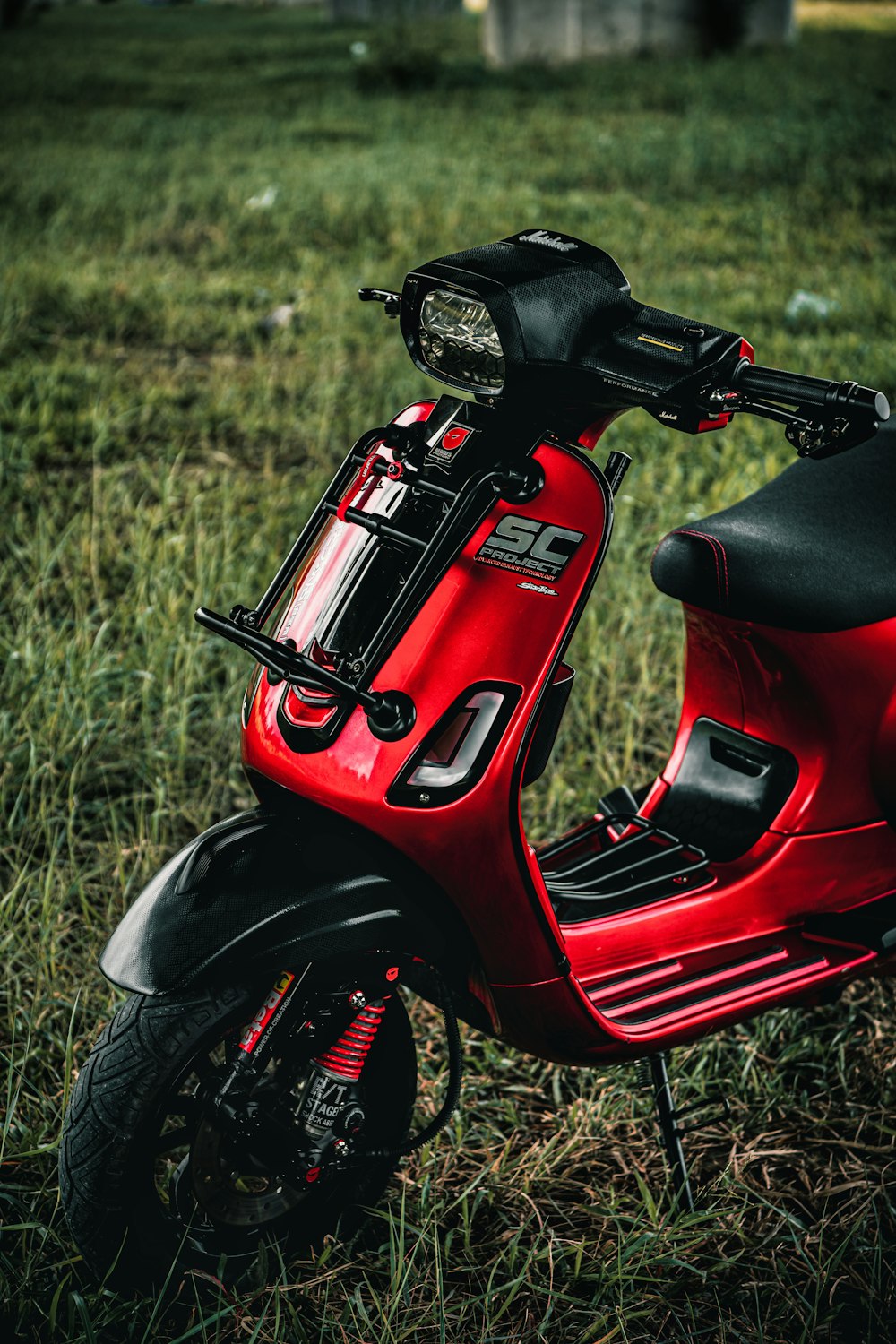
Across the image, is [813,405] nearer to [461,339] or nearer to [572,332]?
[572,332]

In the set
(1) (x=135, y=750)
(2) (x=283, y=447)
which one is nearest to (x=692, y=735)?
(1) (x=135, y=750)

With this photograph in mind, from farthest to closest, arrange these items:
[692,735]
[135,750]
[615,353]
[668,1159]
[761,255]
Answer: [761,255]
[135,750]
[692,735]
[668,1159]
[615,353]

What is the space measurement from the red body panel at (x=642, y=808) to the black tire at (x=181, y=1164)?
228 millimetres

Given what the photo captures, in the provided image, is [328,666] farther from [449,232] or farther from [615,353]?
[449,232]

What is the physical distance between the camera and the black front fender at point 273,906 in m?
1.27

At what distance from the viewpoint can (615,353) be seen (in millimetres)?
1290

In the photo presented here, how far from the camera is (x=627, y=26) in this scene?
551 inches

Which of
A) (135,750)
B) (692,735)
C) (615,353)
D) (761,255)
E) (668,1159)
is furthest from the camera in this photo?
(761,255)

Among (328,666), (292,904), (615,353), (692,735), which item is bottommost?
(692,735)

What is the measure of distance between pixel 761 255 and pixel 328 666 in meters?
5.58

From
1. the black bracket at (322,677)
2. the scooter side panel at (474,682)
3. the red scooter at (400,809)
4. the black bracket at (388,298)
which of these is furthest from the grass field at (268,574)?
the black bracket at (388,298)

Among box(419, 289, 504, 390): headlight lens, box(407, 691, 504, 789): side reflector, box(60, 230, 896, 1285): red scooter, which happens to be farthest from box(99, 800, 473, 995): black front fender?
box(419, 289, 504, 390): headlight lens

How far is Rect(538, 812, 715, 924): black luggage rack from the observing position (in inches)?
67.7

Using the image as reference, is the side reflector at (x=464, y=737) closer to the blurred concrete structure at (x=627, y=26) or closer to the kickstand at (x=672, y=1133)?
the kickstand at (x=672, y=1133)
